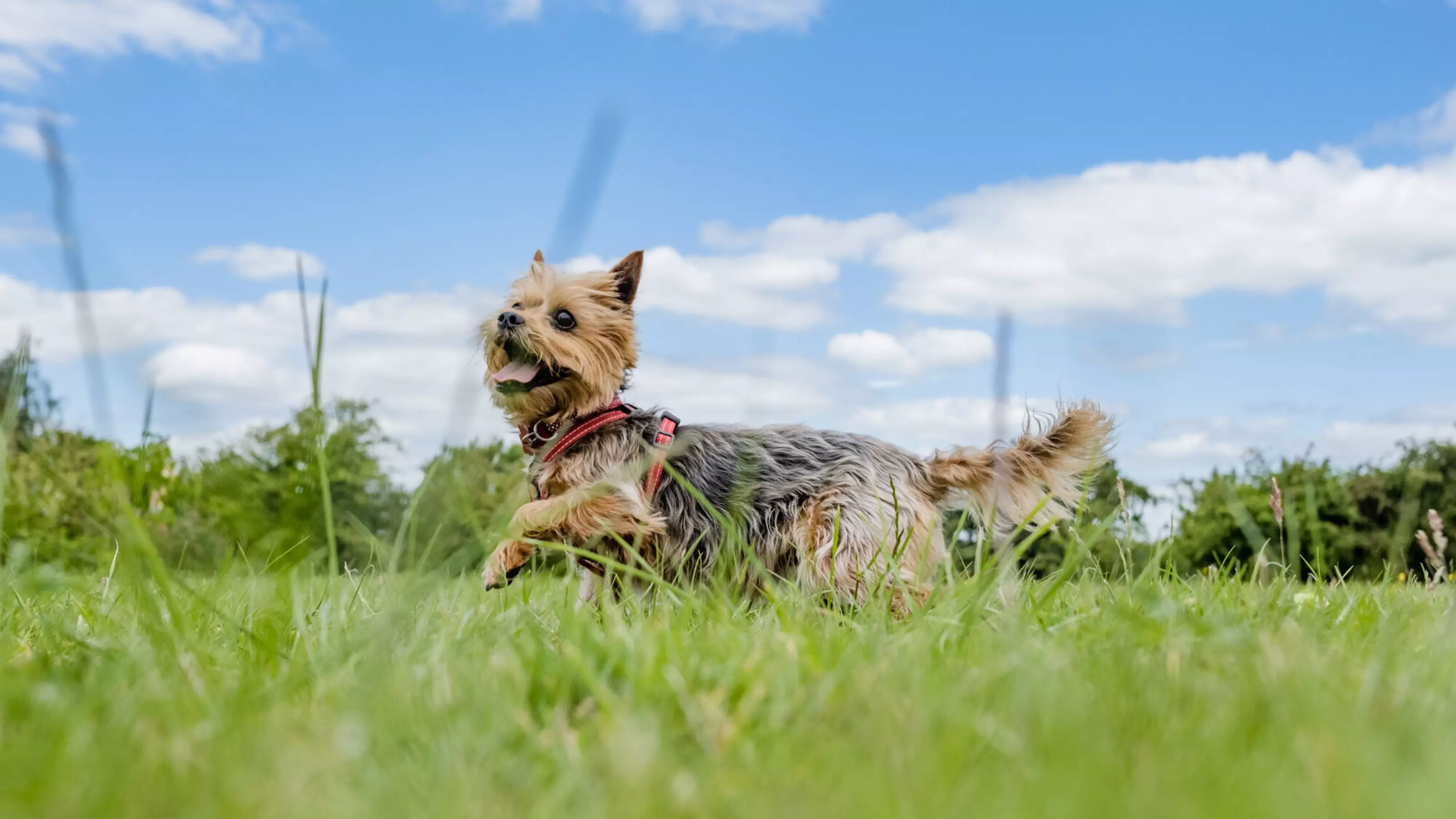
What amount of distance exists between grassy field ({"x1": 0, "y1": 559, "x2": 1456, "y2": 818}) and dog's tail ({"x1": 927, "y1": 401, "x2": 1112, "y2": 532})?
226 centimetres

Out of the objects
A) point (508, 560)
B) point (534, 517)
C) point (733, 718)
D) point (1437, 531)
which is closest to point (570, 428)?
point (534, 517)

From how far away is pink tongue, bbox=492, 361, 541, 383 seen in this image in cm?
549

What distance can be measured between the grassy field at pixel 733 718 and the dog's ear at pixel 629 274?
2.92 meters

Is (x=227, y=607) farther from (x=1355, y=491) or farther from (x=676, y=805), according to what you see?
(x=1355, y=491)

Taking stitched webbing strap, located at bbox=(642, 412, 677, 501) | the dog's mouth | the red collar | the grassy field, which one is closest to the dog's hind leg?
stitched webbing strap, located at bbox=(642, 412, 677, 501)

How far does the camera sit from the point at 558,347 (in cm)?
538

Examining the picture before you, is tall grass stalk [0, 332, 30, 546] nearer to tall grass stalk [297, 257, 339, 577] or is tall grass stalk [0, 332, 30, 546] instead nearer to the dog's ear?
tall grass stalk [297, 257, 339, 577]

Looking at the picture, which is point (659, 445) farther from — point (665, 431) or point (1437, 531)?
point (1437, 531)

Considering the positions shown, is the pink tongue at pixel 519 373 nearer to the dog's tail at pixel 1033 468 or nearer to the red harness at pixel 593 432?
the red harness at pixel 593 432

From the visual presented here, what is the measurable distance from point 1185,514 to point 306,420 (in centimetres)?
1410

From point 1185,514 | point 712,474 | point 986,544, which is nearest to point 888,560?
point 986,544

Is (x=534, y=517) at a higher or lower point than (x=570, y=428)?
lower

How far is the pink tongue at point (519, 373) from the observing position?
5.49m

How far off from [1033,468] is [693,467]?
1.79 metres
